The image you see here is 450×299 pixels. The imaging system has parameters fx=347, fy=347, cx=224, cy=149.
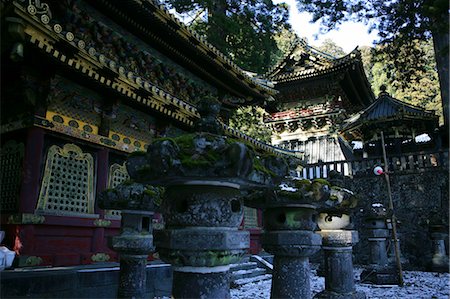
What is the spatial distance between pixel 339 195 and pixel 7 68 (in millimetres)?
6544

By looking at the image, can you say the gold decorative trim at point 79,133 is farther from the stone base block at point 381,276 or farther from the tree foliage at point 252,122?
the tree foliage at point 252,122

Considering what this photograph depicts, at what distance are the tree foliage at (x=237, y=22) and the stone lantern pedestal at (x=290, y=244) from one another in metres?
13.1

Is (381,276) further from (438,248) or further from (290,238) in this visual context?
(290,238)

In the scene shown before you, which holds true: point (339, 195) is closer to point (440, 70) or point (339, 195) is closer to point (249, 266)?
point (249, 266)

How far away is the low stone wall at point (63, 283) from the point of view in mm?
4801

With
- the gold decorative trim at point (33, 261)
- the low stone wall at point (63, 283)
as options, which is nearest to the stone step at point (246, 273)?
the low stone wall at point (63, 283)

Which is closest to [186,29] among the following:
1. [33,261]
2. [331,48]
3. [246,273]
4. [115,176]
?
[115,176]

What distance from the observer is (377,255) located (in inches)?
381

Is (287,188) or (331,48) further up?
(331,48)

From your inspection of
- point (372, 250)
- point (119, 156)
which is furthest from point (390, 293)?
point (119, 156)

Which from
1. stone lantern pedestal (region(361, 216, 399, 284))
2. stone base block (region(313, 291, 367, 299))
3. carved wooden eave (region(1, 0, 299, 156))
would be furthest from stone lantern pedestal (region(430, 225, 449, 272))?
carved wooden eave (region(1, 0, 299, 156))

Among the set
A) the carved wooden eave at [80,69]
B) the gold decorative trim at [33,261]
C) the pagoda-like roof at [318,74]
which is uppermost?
the pagoda-like roof at [318,74]

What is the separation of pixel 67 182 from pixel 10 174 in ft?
3.40

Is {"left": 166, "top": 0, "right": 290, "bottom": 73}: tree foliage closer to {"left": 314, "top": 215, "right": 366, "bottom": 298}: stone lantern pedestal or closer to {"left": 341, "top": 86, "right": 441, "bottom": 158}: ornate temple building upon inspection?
{"left": 341, "top": 86, "right": 441, "bottom": 158}: ornate temple building
